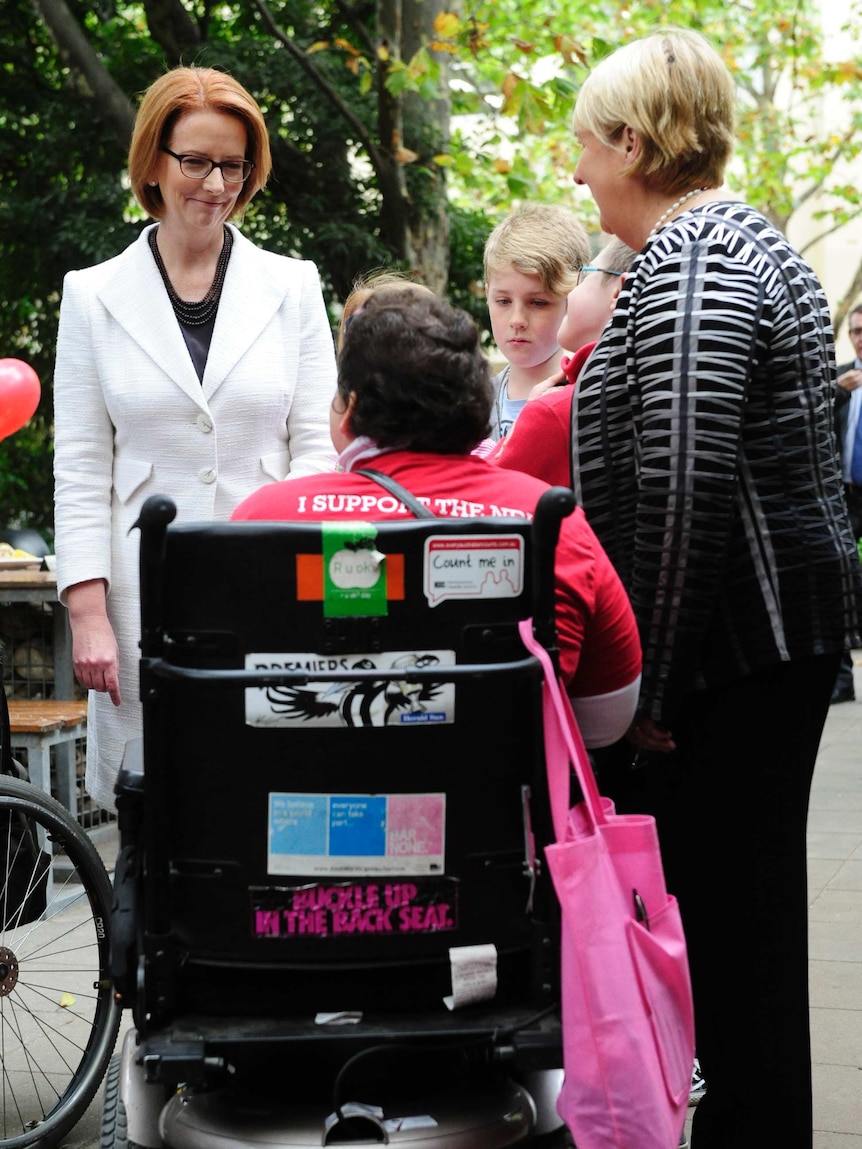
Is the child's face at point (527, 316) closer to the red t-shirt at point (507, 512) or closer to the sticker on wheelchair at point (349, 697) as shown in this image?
the red t-shirt at point (507, 512)

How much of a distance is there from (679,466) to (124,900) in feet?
3.44

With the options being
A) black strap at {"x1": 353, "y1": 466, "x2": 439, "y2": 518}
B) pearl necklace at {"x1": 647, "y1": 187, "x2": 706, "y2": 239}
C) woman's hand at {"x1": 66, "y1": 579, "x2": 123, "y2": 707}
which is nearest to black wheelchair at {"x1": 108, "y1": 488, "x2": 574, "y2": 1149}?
black strap at {"x1": 353, "y1": 466, "x2": 439, "y2": 518}

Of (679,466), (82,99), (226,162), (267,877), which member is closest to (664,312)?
(679,466)

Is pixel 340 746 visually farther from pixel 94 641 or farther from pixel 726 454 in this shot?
pixel 94 641

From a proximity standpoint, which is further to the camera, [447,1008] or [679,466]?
[679,466]

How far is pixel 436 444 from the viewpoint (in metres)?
2.33

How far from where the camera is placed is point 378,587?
206 cm

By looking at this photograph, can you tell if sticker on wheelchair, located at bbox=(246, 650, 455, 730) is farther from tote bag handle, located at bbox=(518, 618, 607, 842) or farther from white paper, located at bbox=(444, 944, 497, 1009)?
white paper, located at bbox=(444, 944, 497, 1009)

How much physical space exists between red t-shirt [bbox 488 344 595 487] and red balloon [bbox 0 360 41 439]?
317cm

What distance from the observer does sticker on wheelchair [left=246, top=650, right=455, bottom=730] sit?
2055 mm

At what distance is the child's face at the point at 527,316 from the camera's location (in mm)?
4020

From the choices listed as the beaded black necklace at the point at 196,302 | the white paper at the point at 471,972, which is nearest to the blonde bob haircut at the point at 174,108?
the beaded black necklace at the point at 196,302

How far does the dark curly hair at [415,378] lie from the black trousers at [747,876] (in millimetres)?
662

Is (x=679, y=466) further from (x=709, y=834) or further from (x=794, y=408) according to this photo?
(x=709, y=834)
